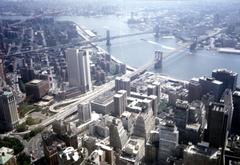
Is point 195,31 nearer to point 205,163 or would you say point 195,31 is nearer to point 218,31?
point 218,31

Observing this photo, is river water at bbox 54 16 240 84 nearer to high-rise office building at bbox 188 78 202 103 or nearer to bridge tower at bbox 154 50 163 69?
bridge tower at bbox 154 50 163 69

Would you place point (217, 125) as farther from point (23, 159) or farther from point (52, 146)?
point (23, 159)

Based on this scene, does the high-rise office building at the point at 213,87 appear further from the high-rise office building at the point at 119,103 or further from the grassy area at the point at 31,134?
the grassy area at the point at 31,134

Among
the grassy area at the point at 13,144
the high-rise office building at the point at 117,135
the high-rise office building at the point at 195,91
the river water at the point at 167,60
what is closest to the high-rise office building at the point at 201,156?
the high-rise office building at the point at 117,135

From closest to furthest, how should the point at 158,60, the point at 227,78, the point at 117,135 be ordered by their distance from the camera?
the point at 117,135
the point at 227,78
the point at 158,60

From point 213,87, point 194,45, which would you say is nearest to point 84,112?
point 213,87

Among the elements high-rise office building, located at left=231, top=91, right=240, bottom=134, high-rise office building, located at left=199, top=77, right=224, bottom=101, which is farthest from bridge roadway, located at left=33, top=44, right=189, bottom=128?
high-rise office building, located at left=231, top=91, right=240, bottom=134

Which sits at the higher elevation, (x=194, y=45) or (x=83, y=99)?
(x=194, y=45)

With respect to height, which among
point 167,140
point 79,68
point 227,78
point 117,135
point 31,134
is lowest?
point 31,134
